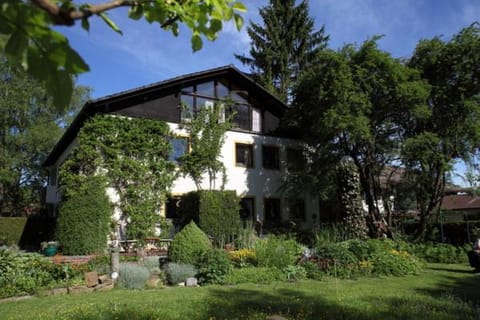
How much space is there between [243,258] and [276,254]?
1003 millimetres

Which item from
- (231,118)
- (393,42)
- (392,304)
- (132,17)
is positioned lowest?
(392,304)

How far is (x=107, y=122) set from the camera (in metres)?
16.6

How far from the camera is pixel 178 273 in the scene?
9867 millimetres

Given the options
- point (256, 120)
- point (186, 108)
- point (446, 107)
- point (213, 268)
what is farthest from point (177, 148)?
point (446, 107)

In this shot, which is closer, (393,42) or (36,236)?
(393,42)

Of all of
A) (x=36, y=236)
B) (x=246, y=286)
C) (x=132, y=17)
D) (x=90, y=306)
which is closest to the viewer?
(x=132, y=17)

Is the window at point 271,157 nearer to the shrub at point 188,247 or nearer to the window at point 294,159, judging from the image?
the window at point 294,159

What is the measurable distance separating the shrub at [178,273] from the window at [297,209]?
39.7ft

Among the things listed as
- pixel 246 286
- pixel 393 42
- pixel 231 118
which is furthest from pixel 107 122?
pixel 393 42

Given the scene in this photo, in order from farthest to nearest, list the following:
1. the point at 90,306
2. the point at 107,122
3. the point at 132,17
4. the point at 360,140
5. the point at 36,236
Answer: the point at 36,236, the point at 360,140, the point at 107,122, the point at 90,306, the point at 132,17

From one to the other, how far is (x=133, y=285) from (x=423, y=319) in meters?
6.01

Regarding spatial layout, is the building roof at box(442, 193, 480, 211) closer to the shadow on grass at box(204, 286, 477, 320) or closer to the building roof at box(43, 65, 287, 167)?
the building roof at box(43, 65, 287, 167)

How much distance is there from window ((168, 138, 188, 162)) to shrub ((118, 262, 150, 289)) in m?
9.09

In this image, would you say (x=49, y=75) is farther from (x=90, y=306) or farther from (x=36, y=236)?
(x=36, y=236)
